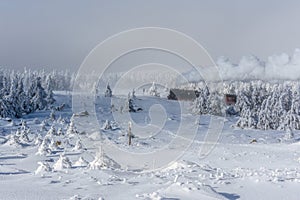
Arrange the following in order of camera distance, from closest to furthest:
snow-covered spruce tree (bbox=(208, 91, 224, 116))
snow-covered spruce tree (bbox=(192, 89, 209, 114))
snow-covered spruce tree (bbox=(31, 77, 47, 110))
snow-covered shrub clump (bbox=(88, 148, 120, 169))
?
snow-covered shrub clump (bbox=(88, 148, 120, 169))
snow-covered spruce tree (bbox=(31, 77, 47, 110))
snow-covered spruce tree (bbox=(192, 89, 209, 114))
snow-covered spruce tree (bbox=(208, 91, 224, 116))

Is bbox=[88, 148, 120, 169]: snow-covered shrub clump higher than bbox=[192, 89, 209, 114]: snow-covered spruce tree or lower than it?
lower

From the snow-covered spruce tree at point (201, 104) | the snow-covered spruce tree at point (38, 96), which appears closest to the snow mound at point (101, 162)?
the snow-covered spruce tree at point (38, 96)

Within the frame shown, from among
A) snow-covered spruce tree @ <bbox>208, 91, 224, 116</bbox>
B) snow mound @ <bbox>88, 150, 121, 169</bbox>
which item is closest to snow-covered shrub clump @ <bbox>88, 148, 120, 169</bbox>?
snow mound @ <bbox>88, 150, 121, 169</bbox>

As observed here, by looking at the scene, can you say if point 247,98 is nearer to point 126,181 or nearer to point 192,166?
point 192,166

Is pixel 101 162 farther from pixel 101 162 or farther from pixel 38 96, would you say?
pixel 38 96

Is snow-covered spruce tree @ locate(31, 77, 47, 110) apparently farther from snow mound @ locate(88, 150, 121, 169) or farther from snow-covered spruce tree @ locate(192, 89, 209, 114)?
snow mound @ locate(88, 150, 121, 169)

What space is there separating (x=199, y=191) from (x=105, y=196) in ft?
8.61

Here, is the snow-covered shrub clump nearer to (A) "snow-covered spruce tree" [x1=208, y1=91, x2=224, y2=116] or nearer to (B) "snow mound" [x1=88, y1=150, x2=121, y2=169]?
(B) "snow mound" [x1=88, y1=150, x2=121, y2=169]

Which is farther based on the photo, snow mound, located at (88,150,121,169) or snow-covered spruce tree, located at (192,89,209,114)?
snow-covered spruce tree, located at (192,89,209,114)

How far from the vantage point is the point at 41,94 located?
265 ft

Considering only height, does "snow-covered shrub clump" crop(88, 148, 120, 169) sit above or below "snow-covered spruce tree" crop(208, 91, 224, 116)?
below

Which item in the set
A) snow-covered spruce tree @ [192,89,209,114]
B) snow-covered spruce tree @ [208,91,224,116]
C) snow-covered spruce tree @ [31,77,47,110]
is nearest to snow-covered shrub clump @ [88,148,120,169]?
snow-covered spruce tree @ [31,77,47,110]

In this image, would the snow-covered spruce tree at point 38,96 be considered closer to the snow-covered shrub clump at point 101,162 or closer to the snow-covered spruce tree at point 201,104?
the snow-covered spruce tree at point 201,104

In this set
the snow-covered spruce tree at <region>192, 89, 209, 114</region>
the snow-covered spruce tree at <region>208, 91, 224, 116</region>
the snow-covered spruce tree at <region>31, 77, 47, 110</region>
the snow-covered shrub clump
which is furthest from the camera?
the snow-covered spruce tree at <region>208, 91, 224, 116</region>
